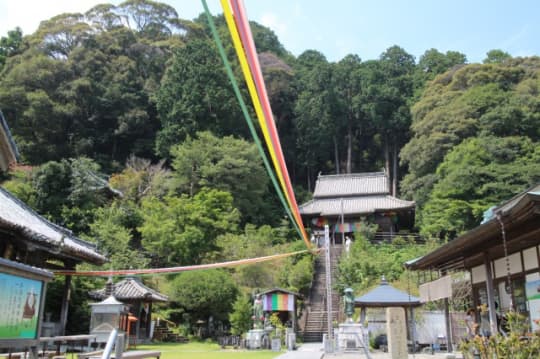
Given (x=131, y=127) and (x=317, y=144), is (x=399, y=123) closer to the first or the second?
(x=317, y=144)

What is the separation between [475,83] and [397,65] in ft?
38.5

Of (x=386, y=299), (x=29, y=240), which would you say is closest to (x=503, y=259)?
(x=386, y=299)

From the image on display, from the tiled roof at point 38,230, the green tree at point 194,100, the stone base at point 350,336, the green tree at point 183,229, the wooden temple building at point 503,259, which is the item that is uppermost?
the green tree at point 194,100

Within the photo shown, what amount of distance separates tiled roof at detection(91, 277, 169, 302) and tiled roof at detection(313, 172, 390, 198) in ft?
69.2

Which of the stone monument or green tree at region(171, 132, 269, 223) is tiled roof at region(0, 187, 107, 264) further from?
green tree at region(171, 132, 269, 223)

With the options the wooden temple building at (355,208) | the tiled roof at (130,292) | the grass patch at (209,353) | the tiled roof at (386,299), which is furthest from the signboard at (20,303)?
the wooden temple building at (355,208)

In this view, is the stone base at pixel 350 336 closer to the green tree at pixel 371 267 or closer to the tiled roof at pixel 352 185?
the green tree at pixel 371 267

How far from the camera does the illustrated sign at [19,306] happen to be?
4.27 meters

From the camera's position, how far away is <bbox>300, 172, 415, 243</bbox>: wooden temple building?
33531mm

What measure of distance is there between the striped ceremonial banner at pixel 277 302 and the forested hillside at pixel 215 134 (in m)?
Answer: 2.22

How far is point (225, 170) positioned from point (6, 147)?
23759mm

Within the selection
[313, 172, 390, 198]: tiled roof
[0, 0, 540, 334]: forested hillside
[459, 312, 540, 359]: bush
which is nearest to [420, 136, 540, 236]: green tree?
[0, 0, 540, 334]: forested hillside

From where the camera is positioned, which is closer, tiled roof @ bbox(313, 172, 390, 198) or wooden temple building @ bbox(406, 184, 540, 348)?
wooden temple building @ bbox(406, 184, 540, 348)

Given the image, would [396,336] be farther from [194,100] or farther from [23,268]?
[194,100]
